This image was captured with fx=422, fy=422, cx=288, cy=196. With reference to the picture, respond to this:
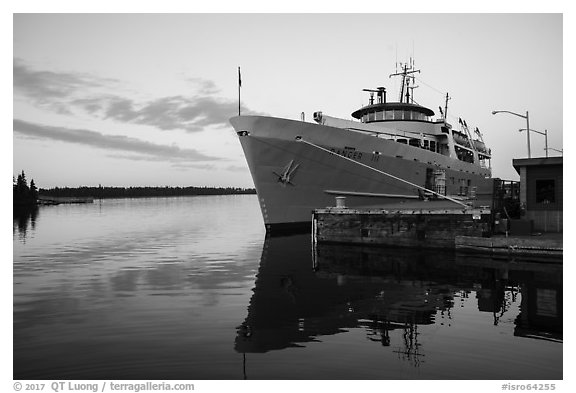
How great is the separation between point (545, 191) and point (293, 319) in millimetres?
15326

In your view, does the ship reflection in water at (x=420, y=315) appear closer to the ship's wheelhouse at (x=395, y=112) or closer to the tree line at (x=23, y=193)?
the ship's wheelhouse at (x=395, y=112)

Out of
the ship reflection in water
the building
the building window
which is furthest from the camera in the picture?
the building window

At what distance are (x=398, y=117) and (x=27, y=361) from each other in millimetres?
32776

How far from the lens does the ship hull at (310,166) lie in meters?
25.8

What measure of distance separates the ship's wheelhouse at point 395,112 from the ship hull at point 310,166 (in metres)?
6.84

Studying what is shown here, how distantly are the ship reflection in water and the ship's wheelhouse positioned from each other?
65.9 feet

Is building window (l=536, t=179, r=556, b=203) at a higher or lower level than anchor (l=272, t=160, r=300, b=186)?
lower

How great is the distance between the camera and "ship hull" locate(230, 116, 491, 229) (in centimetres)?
2581

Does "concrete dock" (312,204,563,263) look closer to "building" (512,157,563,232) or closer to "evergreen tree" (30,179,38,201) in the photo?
"building" (512,157,563,232)

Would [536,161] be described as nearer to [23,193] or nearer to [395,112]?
[395,112]

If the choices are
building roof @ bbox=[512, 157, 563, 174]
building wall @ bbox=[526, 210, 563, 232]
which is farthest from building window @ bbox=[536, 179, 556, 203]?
building roof @ bbox=[512, 157, 563, 174]

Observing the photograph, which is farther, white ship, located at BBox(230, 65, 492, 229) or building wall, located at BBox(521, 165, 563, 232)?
white ship, located at BBox(230, 65, 492, 229)

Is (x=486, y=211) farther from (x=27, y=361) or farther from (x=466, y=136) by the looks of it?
(x=466, y=136)

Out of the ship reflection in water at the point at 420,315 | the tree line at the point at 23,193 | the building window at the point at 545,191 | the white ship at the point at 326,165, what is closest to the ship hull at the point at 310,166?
the white ship at the point at 326,165
